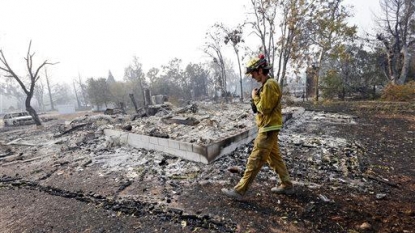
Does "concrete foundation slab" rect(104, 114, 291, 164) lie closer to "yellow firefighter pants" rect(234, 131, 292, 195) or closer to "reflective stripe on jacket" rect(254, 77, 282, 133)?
"yellow firefighter pants" rect(234, 131, 292, 195)

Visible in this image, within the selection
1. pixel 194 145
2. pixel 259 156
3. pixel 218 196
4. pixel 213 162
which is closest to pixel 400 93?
pixel 213 162

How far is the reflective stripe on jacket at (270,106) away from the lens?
3064 millimetres

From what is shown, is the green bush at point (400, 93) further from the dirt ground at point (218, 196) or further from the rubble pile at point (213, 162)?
the dirt ground at point (218, 196)

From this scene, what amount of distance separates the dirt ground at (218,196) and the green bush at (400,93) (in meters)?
9.72

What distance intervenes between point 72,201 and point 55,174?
6.61 feet

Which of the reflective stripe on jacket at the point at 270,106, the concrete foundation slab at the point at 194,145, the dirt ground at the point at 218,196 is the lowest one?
the dirt ground at the point at 218,196

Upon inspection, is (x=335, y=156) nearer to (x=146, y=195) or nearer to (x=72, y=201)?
(x=146, y=195)

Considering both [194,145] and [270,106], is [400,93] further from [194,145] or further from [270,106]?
[270,106]

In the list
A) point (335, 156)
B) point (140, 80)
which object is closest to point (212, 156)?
point (335, 156)

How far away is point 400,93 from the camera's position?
13.7 metres

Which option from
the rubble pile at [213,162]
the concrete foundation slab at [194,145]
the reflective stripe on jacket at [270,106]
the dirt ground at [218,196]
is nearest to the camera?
the dirt ground at [218,196]

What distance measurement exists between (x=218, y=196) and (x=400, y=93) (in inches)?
609

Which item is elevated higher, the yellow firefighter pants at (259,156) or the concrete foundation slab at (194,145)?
the yellow firefighter pants at (259,156)

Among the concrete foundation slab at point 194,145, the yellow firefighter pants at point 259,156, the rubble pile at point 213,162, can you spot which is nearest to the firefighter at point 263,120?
the yellow firefighter pants at point 259,156
